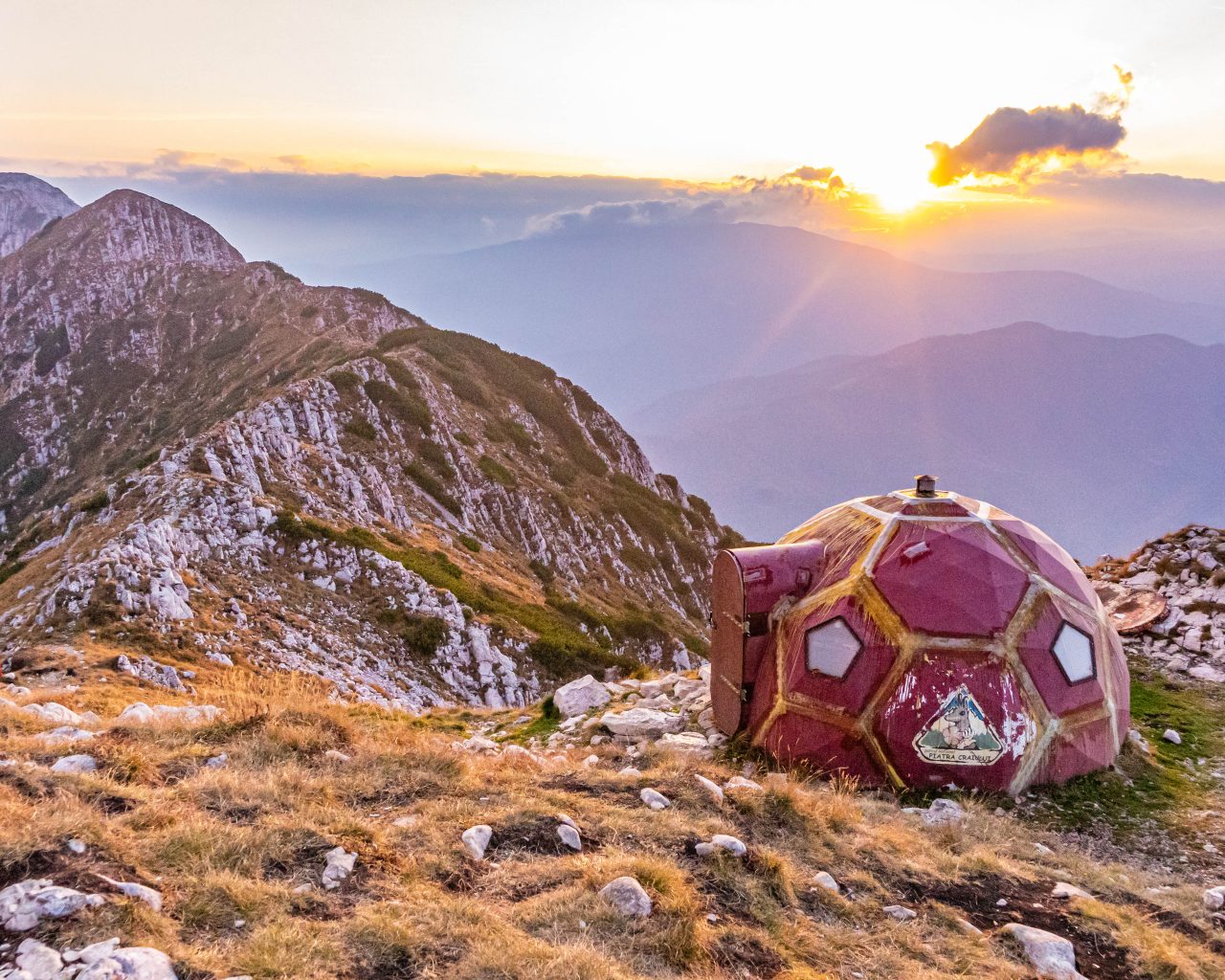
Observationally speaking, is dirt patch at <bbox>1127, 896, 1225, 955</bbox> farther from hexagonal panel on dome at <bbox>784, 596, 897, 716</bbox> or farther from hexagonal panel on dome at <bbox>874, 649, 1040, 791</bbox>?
hexagonal panel on dome at <bbox>784, 596, 897, 716</bbox>

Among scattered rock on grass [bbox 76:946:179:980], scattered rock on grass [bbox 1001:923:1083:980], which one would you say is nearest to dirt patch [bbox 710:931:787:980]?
scattered rock on grass [bbox 1001:923:1083:980]

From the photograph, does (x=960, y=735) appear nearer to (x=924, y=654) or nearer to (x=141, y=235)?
(x=924, y=654)

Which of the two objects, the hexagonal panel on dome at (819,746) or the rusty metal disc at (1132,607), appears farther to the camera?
the rusty metal disc at (1132,607)

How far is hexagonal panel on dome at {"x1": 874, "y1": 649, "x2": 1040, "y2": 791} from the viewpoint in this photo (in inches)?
316

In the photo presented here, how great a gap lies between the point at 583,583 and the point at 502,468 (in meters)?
8.84

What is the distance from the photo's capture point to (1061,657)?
8.56 m

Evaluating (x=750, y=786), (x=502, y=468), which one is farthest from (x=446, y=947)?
(x=502, y=468)

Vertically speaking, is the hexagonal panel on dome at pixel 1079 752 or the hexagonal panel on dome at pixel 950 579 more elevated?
the hexagonal panel on dome at pixel 950 579

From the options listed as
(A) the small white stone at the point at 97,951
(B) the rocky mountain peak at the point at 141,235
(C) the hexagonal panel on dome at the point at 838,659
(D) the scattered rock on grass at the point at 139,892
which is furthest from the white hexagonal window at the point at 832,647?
(B) the rocky mountain peak at the point at 141,235

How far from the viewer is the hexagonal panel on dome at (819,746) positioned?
828 cm

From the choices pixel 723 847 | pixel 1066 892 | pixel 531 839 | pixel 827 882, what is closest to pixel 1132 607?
pixel 1066 892

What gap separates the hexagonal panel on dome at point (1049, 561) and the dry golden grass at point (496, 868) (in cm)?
338

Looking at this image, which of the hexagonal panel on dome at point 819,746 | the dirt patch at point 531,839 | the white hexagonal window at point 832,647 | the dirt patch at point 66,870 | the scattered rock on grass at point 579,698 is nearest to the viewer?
the dirt patch at point 66,870

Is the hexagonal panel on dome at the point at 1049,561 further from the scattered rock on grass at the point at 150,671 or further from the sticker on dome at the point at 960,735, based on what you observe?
the scattered rock on grass at the point at 150,671
